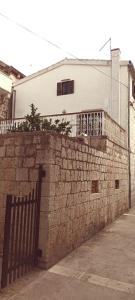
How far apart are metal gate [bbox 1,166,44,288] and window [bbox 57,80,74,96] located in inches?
403

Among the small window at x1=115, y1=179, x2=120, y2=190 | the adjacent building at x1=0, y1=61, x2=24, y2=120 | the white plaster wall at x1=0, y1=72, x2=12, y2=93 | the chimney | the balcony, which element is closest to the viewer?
the balcony

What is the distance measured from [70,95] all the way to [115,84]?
2.59m

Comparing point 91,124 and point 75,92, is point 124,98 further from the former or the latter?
point 91,124

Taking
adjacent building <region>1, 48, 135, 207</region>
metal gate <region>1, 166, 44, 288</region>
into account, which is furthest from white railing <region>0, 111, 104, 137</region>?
metal gate <region>1, 166, 44, 288</region>

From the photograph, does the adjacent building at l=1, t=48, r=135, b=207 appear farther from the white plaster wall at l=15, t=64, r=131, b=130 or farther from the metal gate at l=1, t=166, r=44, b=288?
the metal gate at l=1, t=166, r=44, b=288

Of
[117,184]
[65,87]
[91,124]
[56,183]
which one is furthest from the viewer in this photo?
[65,87]

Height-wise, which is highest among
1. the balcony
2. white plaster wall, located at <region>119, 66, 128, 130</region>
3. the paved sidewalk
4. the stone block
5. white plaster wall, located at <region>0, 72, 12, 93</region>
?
white plaster wall, located at <region>0, 72, 12, 93</region>

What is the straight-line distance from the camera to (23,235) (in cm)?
455

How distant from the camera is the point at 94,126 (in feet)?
31.9

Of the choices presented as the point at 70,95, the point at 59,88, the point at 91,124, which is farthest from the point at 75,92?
the point at 91,124

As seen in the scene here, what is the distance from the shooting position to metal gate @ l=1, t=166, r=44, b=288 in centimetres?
405

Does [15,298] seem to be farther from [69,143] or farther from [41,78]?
[41,78]

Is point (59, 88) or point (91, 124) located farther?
point (59, 88)

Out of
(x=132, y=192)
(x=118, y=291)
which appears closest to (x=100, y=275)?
(x=118, y=291)
